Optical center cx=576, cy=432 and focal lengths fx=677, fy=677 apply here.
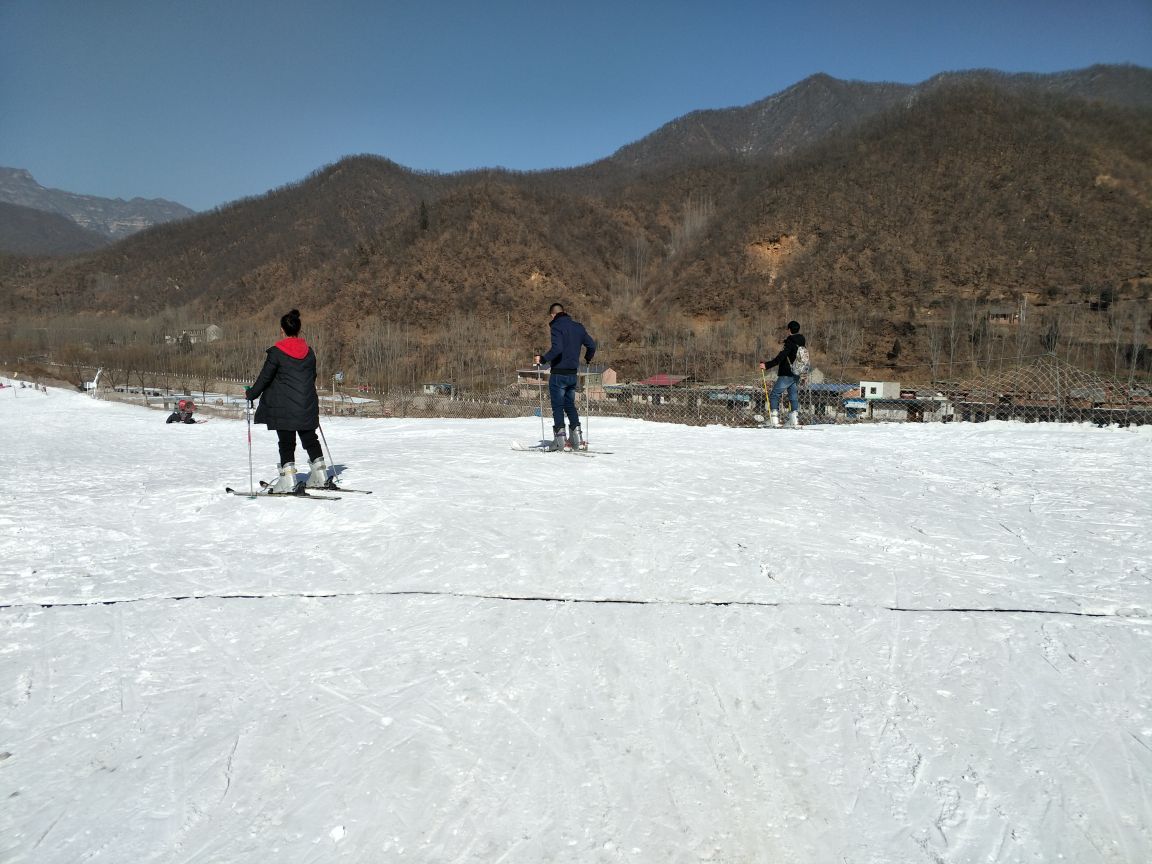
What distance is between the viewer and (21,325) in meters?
129

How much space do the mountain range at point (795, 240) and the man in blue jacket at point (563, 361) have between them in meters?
67.6

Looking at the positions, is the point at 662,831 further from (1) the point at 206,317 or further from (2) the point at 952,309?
(1) the point at 206,317

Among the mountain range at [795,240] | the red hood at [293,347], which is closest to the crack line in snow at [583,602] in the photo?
the red hood at [293,347]

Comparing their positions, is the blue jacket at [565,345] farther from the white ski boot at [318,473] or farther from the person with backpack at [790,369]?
the person with backpack at [790,369]

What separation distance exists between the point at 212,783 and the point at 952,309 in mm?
81839

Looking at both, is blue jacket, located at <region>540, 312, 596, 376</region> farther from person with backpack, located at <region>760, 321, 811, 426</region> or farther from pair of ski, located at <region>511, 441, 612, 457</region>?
person with backpack, located at <region>760, 321, 811, 426</region>

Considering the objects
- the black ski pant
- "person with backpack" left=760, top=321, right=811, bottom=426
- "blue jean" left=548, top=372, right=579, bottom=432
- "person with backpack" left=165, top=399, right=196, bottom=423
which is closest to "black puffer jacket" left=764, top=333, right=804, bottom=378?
"person with backpack" left=760, top=321, right=811, bottom=426

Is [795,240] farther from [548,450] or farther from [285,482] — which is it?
[285,482]

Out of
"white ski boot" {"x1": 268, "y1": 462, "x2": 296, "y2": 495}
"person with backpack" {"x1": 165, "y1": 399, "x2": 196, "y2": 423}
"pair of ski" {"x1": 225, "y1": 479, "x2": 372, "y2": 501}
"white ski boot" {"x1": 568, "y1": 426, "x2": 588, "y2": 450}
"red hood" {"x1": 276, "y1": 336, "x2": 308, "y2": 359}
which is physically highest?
"red hood" {"x1": 276, "y1": 336, "x2": 308, "y2": 359}

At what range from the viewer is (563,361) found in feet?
A: 32.6

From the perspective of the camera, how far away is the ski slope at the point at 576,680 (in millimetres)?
2492

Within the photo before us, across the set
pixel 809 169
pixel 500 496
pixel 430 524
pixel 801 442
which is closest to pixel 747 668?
pixel 430 524

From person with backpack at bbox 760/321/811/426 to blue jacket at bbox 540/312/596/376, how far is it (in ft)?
17.4

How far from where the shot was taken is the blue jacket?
988 cm
